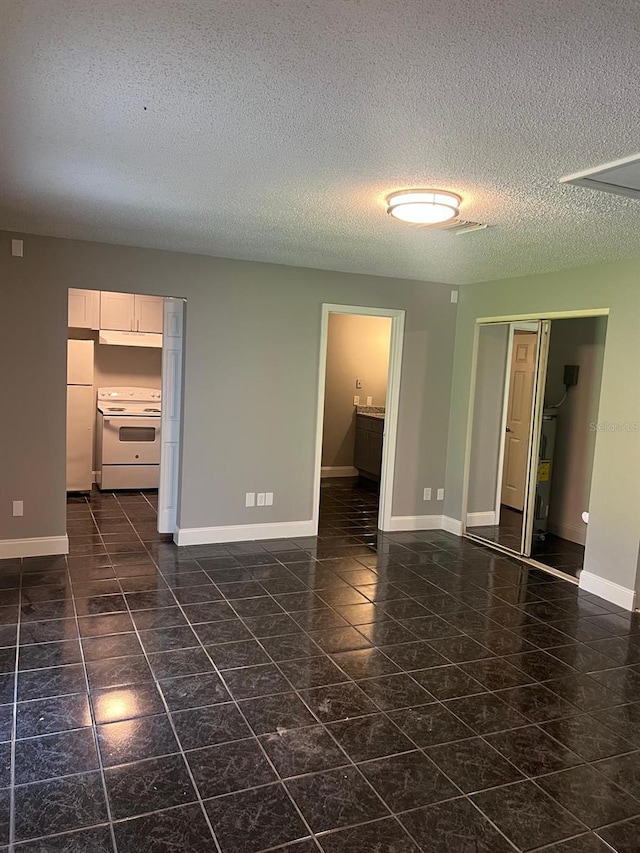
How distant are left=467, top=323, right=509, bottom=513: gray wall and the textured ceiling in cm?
200

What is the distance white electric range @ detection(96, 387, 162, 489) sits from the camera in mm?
6824

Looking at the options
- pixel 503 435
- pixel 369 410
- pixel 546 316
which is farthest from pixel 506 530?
pixel 369 410

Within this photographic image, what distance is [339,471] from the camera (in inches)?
334

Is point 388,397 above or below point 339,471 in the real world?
above

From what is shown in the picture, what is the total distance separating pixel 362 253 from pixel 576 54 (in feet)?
10.00

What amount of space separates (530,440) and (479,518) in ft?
3.37

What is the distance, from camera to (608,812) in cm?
230

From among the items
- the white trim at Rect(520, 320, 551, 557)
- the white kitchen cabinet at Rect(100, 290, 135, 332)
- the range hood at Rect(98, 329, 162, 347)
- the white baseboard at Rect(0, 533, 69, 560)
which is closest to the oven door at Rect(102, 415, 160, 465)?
the range hood at Rect(98, 329, 162, 347)

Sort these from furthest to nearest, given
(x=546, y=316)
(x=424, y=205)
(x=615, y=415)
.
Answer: (x=546, y=316) < (x=615, y=415) < (x=424, y=205)

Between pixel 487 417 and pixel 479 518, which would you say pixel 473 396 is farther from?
pixel 479 518

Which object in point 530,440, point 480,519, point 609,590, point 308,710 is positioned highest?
point 530,440

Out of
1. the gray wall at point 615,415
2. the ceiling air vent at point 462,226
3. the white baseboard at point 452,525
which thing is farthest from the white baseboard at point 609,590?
the ceiling air vent at point 462,226

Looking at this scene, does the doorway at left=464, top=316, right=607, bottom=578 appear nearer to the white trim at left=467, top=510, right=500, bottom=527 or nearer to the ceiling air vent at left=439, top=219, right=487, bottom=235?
the white trim at left=467, top=510, right=500, bottom=527

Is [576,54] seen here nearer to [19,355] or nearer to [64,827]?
[64,827]
